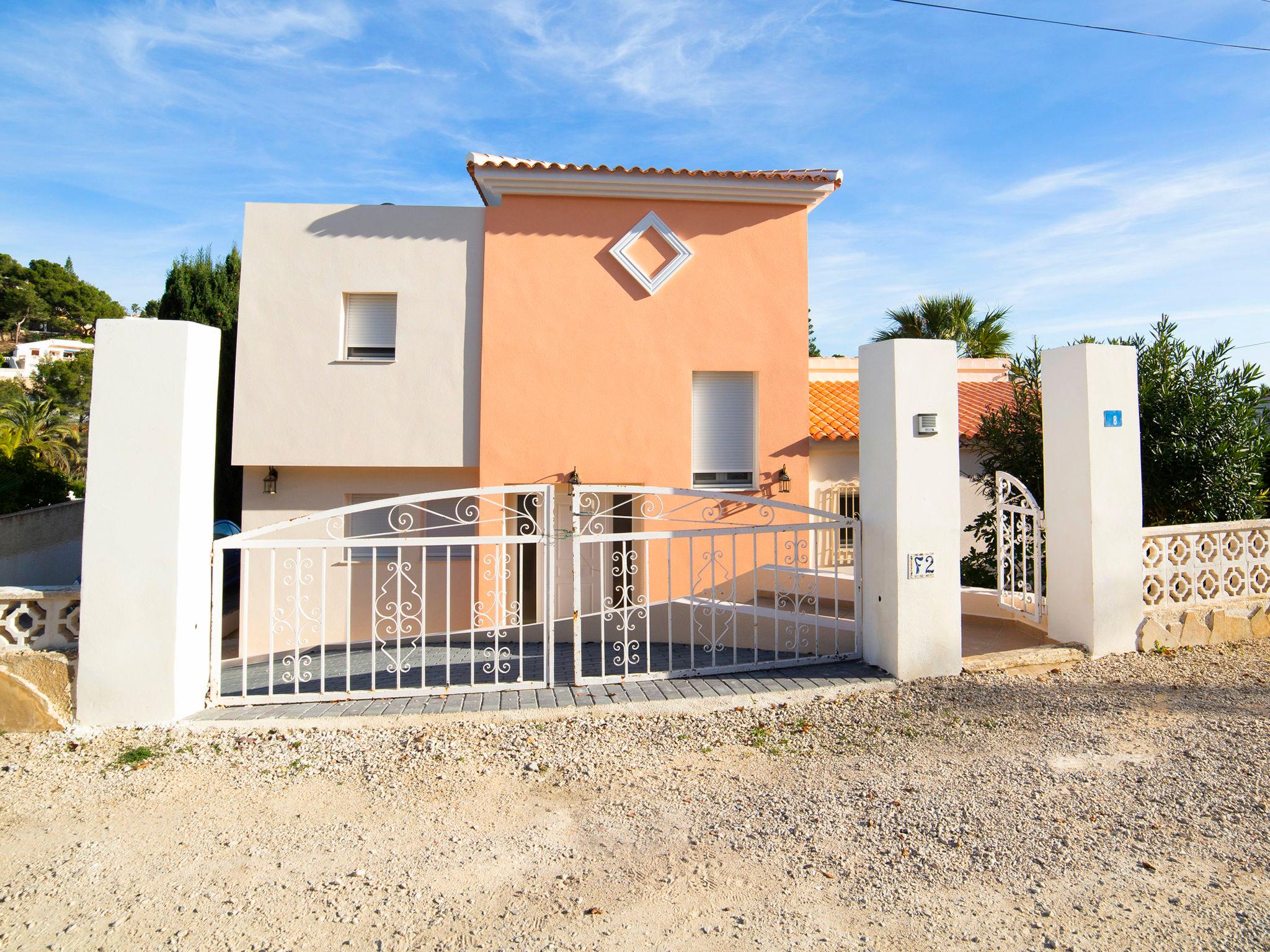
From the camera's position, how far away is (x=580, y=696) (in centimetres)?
595

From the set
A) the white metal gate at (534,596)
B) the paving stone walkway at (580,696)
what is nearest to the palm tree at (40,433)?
the white metal gate at (534,596)

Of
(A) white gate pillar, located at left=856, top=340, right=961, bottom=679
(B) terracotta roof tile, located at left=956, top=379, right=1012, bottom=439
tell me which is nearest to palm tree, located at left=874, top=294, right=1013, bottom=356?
(B) terracotta roof tile, located at left=956, top=379, right=1012, bottom=439

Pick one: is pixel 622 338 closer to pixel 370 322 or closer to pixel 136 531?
pixel 370 322

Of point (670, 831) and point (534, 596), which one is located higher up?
point (534, 596)

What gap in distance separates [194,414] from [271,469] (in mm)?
6233

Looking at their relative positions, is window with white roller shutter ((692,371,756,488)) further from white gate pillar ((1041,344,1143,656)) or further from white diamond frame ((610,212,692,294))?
white gate pillar ((1041,344,1143,656))

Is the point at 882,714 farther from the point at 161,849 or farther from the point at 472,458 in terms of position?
the point at 472,458

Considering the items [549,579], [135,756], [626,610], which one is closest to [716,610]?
[626,610]

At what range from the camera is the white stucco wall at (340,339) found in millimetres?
10867

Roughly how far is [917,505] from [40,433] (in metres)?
24.6

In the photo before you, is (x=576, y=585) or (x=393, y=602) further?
(x=393, y=602)

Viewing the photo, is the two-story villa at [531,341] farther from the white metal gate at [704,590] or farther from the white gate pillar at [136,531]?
the white gate pillar at [136,531]

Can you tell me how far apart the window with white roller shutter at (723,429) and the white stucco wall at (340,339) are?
3012 mm

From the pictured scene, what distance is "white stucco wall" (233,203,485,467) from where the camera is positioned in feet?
35.7
